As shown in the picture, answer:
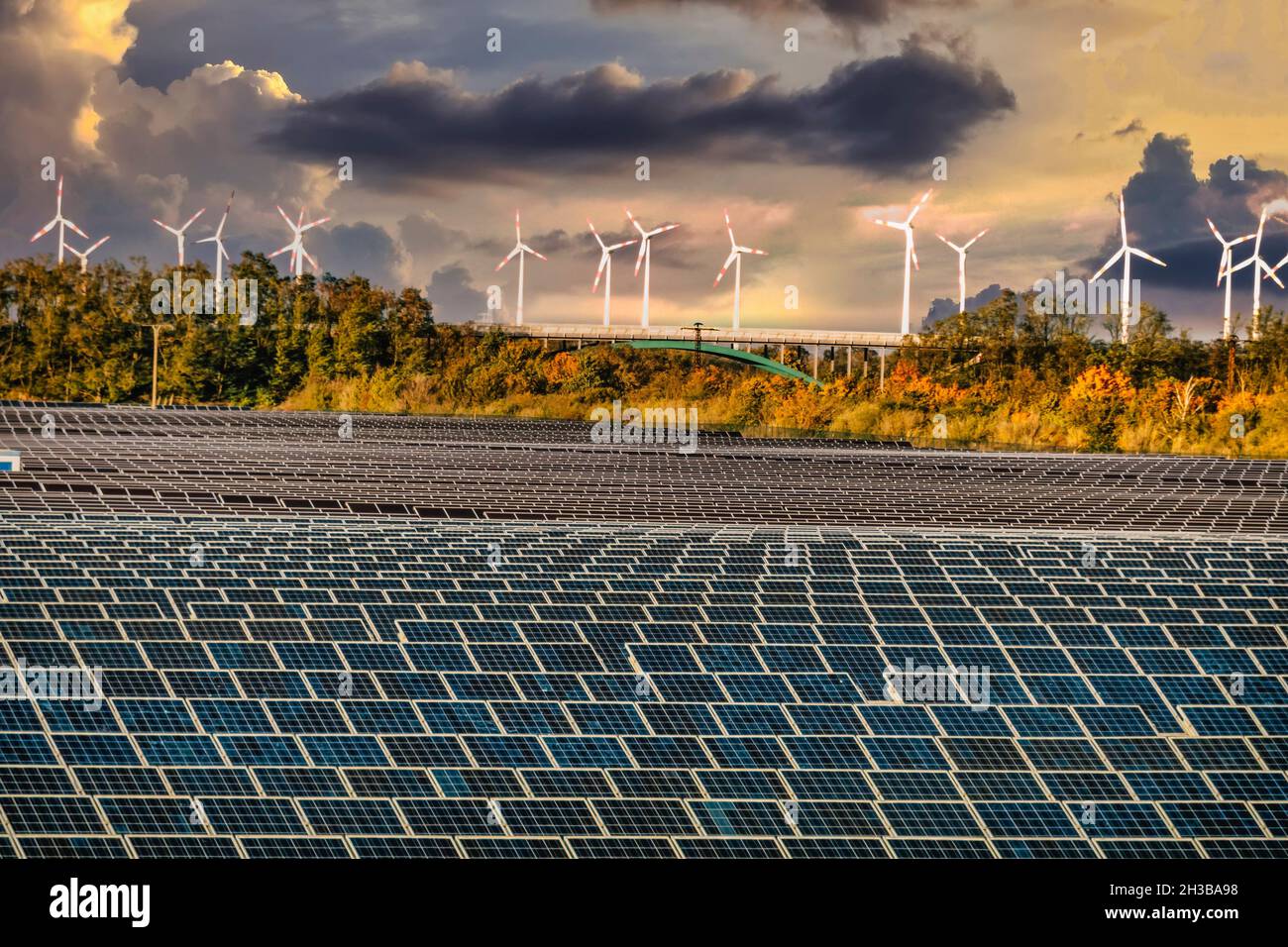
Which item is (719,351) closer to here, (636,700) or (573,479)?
(573,479)

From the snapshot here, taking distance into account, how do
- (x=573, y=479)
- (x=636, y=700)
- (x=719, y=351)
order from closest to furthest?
1. (x=636, y=700)
2. (x=573, y=479)
3. (x=719, y=351)

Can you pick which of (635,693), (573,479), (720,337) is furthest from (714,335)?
(635,693)

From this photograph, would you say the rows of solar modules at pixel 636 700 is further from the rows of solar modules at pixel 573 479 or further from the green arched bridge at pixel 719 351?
the green arched bridge at pixel 719 351

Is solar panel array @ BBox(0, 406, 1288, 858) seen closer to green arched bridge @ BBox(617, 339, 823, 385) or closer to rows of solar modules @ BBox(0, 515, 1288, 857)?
rows of solar modules @ BBox(0, 515, 1288, 857)

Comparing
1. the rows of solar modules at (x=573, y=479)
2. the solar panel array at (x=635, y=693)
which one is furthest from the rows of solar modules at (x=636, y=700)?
the rows of solar modules at (x=573, y=479)

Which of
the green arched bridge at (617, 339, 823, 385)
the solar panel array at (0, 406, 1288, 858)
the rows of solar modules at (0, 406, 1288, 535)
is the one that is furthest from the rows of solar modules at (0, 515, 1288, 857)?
the green arched bridge at (617, 339, 823, 385)
